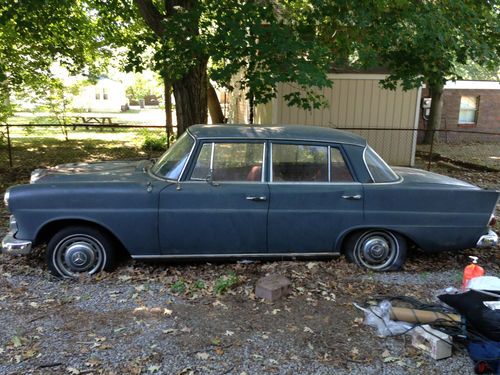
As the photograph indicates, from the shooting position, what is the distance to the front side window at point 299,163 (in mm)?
4910

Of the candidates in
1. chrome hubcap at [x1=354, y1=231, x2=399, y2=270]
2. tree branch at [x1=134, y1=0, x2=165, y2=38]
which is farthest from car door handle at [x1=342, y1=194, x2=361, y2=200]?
tree branch at [x1=134, y1=0, x2=165, y2=38]

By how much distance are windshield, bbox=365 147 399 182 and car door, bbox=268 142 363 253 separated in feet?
0.78

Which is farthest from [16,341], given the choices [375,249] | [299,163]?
[375,249]

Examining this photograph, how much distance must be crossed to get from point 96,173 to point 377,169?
9.94ft

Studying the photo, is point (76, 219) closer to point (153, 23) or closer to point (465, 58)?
point (153, 23)

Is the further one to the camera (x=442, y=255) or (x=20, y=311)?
(x=442, y=255)

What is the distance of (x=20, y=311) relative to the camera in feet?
13.4

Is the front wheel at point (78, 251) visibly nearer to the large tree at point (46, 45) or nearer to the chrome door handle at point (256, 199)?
the chrome door handle at point (256, 199)

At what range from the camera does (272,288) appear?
4.33 metres

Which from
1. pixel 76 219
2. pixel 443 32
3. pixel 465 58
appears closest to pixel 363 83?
pixel 465 58

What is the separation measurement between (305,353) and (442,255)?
2948mm

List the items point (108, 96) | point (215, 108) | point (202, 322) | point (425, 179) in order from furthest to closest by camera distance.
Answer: point (108, 96) → point (215, 108) → point (425, 179) → point (202, 322)

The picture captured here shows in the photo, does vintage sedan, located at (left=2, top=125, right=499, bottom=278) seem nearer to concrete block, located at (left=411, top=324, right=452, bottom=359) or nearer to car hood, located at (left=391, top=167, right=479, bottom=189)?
car hood, located at (left=391, top=167, right=479, bottom=189)

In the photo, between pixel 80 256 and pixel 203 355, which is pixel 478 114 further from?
pixel 203 355
